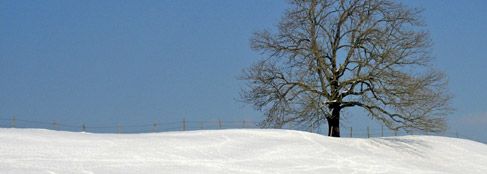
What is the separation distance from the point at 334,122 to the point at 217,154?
9490mm

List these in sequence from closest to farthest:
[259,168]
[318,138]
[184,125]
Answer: [259,168], [318,138], [184,125]

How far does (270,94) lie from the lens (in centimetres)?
2873

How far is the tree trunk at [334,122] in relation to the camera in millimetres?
28219

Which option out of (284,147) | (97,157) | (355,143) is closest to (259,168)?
(284,147)

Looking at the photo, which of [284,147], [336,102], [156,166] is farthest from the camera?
[336,102]

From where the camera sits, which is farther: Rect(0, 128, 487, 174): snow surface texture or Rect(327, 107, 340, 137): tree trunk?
Rect(327, 107, 340, 137): tree trunk

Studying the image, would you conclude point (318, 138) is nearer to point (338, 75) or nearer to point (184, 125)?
point (338, 75)

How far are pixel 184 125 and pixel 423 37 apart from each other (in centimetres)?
1000

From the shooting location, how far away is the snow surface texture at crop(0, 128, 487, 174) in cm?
1733

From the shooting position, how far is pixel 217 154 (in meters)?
19.7

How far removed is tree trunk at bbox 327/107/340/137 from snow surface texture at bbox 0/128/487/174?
2.51 m

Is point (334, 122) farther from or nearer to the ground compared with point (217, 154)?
farther from the ground

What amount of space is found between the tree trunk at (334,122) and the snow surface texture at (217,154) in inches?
98.8

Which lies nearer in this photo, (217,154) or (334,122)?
(217,154)
